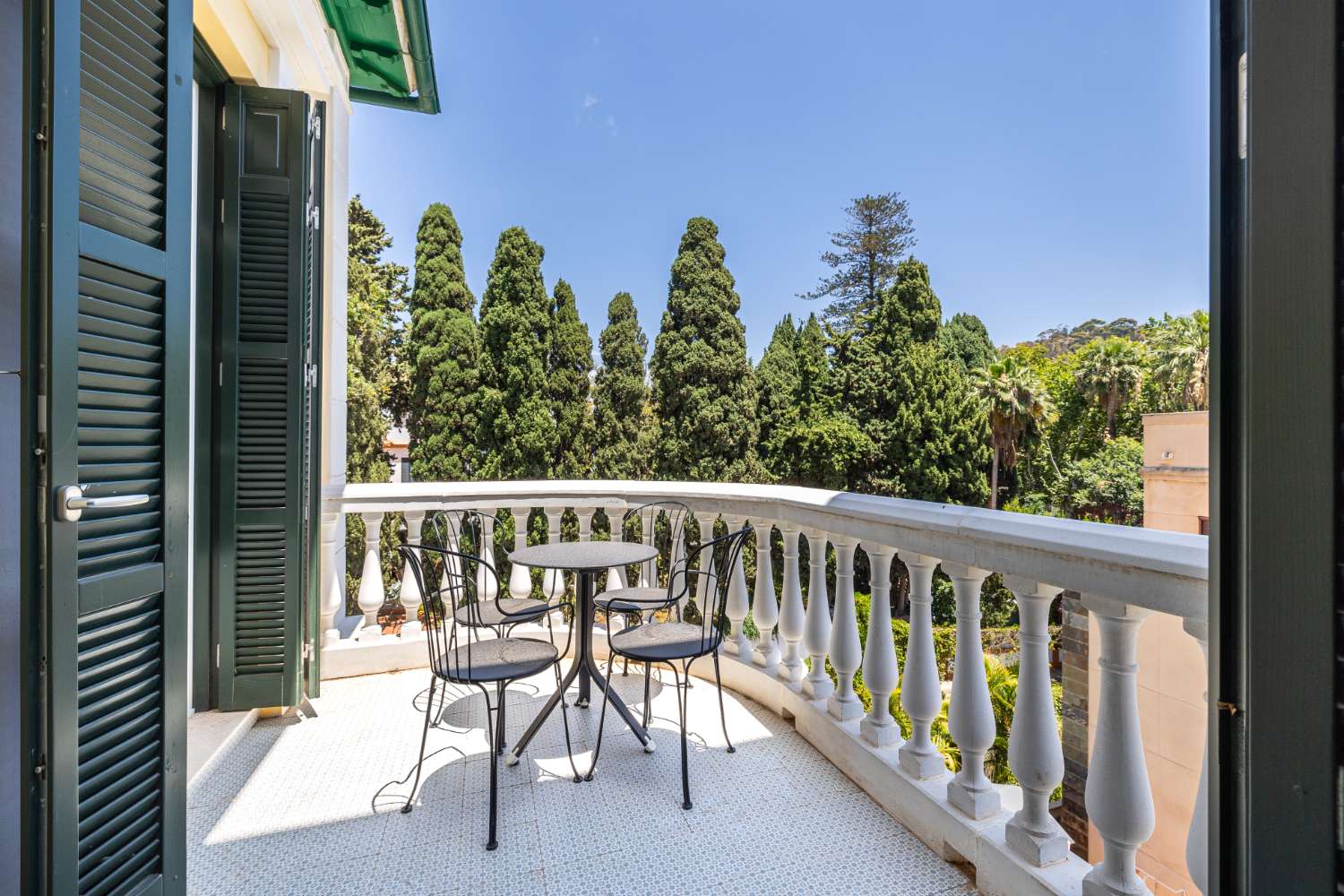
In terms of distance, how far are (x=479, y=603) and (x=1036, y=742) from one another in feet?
7.57

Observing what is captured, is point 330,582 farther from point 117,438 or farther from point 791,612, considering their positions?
point 791,612

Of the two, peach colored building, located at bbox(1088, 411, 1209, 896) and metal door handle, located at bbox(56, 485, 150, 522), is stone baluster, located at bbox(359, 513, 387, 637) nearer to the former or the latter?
metal door handle, located at bbox(56, 485, 150, 522)

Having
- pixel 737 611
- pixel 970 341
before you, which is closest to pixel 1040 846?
pixel 737 611

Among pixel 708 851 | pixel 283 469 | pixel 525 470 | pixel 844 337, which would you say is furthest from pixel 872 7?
Answer: pixel 708 851

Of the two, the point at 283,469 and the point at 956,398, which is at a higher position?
the point at 956,398

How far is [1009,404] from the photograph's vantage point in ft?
59.5

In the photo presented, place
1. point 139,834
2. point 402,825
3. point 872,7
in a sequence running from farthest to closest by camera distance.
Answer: point 872,7 < point 402,825 < point 139,834

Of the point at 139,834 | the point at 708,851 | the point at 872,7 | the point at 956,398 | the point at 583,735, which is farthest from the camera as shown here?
the point at 956,398

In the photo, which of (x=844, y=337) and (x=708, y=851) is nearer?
(x=708, y=851)

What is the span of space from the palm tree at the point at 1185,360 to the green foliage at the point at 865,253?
8.77 metres

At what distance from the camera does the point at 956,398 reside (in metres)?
15.2

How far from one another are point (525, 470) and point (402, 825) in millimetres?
9432

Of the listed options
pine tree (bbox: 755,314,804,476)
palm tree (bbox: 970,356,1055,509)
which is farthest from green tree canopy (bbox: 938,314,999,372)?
pine tree (bbox: 755,314,804,476)

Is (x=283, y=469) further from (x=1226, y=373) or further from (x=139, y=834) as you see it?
(x=1226, y=373)
